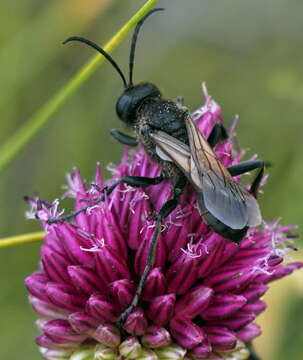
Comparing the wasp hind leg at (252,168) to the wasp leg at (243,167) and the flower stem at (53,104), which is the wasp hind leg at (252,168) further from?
the flower stem at (53,104)

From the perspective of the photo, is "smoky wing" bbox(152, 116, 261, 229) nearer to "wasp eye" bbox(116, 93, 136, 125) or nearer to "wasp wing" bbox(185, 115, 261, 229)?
"wasp wing" bbox(185, 115, 261, 229)

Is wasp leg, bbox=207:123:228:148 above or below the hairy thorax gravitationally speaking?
below

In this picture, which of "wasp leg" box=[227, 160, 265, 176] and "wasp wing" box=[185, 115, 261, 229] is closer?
"wasp wing" box=[185, 115, 261, 229]

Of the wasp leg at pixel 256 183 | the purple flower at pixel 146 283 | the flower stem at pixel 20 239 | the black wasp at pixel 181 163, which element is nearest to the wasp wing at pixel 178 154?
the black wasp at pixel 181 163

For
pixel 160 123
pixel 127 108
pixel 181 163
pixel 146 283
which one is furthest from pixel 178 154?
pixel 146 283

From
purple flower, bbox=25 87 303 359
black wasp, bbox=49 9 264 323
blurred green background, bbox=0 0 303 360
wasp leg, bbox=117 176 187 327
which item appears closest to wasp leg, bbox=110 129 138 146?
black wasp, bbox=49 9 264 323

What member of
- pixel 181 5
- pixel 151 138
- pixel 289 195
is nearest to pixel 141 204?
pixel 151 138
